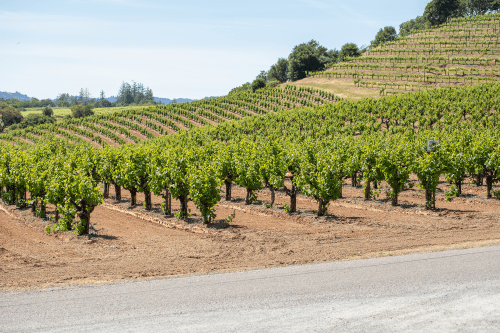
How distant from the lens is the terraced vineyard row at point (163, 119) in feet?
235

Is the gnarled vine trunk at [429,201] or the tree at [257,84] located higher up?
the tree at [257,84]

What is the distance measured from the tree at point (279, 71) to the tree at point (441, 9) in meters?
57.7

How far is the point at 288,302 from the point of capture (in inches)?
387

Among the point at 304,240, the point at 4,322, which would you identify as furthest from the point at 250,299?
the point at 304,240

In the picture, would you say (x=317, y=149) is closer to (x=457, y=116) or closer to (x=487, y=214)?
(x=487, y=214)

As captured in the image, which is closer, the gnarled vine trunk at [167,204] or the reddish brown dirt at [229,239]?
the reddish brown dirt at [229,239]

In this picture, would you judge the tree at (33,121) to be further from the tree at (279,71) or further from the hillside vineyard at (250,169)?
the tree at (279,71)

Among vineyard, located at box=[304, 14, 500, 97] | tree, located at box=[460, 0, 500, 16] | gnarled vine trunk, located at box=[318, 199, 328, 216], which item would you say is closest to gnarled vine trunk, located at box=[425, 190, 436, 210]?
gnarled vine trunk, located at box=[318, 199, 328, 216]

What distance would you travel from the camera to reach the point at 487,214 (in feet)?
66.5

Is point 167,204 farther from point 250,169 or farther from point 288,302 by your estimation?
point 288,302

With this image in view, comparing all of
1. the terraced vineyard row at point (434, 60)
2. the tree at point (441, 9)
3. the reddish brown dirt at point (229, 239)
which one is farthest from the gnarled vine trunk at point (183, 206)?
the tree at point (441, 9)

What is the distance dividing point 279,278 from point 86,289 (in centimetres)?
580

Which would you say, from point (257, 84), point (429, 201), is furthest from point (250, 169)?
point (257, 84)

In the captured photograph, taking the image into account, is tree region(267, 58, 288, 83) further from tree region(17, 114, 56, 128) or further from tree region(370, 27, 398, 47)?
tree region(17, 114, 56, 128)
